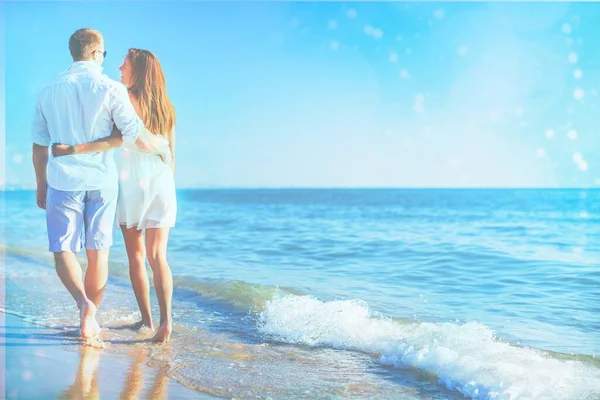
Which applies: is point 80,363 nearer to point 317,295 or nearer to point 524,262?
point 317,295

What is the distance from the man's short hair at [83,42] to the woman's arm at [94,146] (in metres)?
0.48

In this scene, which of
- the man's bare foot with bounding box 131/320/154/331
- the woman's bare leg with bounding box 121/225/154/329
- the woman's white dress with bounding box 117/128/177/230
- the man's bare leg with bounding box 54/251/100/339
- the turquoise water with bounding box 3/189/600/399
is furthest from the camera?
the man's bare foot with bounding box 131/320/154/331

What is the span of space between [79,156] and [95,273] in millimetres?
782

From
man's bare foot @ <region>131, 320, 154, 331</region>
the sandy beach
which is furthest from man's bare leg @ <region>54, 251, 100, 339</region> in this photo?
man's bare foot @ <region>131, 320, 154, 331</region>

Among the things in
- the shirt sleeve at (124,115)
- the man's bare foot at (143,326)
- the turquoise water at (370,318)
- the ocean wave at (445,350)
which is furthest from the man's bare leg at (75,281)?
the ocean wave at (445,350)

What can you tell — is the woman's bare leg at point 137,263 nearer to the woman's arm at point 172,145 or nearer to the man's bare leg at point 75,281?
the man's bare leg at point 75,281

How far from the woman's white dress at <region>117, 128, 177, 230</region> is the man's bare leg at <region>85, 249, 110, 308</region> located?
271 millimetres

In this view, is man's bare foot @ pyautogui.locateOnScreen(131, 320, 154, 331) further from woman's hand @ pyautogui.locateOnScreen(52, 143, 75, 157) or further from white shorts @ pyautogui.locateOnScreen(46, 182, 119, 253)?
woman's hand @ pyautogui.locateOnScreen(52, 143, 75, 157)

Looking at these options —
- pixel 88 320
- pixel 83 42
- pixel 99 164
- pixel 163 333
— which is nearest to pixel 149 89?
pixel 83 42

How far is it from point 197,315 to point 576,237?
12609mm

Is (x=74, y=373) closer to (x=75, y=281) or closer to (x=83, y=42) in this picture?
(x=75, y=281)

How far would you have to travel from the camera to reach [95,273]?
383 cm

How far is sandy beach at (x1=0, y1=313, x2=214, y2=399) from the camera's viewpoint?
2.98 m

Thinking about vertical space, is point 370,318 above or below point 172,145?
below
